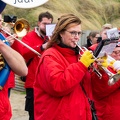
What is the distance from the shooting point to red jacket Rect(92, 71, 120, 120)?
134 inches

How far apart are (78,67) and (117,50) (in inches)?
35.5

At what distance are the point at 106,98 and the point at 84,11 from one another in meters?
11.0

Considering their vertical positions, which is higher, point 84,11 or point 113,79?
point 113,79

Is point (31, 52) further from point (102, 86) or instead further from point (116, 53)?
point (102, 86)

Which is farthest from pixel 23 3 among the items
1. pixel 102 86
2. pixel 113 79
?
pixel 102 86

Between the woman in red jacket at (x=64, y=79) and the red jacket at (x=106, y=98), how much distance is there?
0.73 ft

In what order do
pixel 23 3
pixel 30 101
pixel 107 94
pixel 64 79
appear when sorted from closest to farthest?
pixel 23 3 → pixel 64 79 → pixel 107 94 → pixel 30 101

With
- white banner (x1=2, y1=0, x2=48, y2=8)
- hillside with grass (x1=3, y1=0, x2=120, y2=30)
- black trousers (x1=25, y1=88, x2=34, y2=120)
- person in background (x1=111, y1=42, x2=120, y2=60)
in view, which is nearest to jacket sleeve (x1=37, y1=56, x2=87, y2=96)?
white banner (x1=2, y1=0, x2=48, y2=8)

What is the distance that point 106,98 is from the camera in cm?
363

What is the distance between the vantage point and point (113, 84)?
11.0 ft

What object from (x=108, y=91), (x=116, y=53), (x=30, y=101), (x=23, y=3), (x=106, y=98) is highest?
(x=23, y=3)

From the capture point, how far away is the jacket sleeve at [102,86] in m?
3.37

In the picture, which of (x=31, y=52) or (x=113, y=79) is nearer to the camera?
(x=113, y=79)

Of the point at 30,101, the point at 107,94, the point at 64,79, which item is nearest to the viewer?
the point at 64,79
